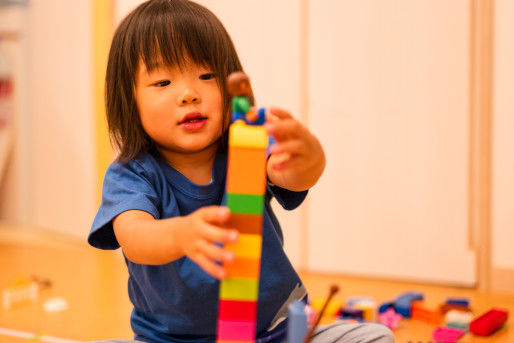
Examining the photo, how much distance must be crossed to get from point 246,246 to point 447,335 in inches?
29.8

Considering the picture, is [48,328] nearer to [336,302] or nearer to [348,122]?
[336,302]

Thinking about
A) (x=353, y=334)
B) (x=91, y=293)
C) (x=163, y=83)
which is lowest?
(x=91, y=293)

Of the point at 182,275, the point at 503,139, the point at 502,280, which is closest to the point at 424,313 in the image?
the point at 502,280

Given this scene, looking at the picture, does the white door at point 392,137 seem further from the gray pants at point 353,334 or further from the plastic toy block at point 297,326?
the plastic toy block at point 297,326

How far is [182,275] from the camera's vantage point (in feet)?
2.51

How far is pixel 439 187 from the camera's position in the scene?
1.63m

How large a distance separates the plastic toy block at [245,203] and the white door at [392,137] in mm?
1187

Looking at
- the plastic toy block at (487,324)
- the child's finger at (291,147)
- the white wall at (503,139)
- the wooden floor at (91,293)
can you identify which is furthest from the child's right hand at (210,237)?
the white wall at (503,139)

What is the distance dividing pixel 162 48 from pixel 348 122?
1049 millimetres

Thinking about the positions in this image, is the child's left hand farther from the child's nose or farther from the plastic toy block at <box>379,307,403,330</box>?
the plastic toy block at <box>379,307,403,330</box>

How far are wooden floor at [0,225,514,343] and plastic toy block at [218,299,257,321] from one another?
715 mm

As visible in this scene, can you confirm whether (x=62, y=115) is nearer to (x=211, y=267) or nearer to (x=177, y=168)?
(x=177, y=168)

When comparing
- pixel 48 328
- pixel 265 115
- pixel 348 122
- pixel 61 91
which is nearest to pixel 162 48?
pixel 265 115

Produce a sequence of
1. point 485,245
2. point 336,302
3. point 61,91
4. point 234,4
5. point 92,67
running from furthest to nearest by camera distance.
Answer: point 61,91, point 92,67, point 234,4, point 485,245, point 336,302
